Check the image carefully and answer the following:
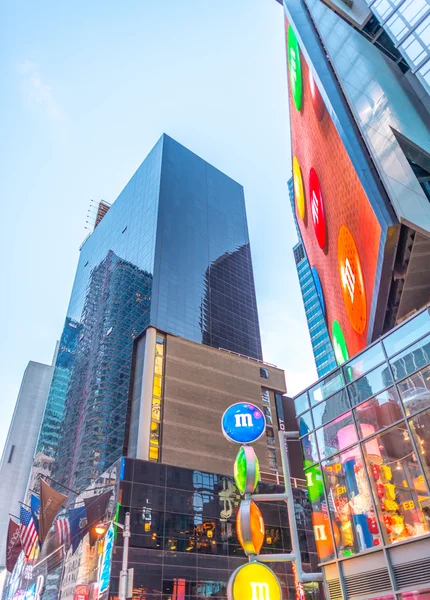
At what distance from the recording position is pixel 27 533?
52.9 metres

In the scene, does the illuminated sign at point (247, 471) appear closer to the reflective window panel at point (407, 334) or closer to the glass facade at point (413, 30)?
the reflective window panel at point (407, 334)

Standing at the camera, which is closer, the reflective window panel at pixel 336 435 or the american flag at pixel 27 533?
the reflective window panel at pixel 336 435

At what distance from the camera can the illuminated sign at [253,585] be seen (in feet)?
25.7

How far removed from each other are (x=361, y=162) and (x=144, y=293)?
6460cm

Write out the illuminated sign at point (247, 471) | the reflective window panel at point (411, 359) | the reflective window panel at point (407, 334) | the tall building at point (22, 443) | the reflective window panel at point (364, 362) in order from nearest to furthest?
the illuminated sign at point (247, 471) < the reflective window panel at point (411, 359) < the reflective window panel at point (407, 334) < the reflective window panel at point (364, 362) < the tall building at point (22, 443)

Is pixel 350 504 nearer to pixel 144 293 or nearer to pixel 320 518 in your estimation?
pixel 320 518

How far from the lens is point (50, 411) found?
110312 mm

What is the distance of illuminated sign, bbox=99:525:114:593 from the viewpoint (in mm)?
40125

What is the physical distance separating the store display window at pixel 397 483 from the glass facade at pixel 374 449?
1.0 inches

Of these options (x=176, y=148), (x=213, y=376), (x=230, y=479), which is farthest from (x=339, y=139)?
(x=176, y=148)

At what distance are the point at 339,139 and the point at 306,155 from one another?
41.9 feet

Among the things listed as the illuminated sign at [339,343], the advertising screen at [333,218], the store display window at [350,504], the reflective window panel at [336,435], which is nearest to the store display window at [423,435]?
the store display window at [350,504]

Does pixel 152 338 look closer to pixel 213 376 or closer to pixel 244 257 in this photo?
pixel 213 376

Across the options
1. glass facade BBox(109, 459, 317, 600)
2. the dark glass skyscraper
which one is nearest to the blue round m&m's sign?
glass facade BBox(109, 459, 317, 600)
